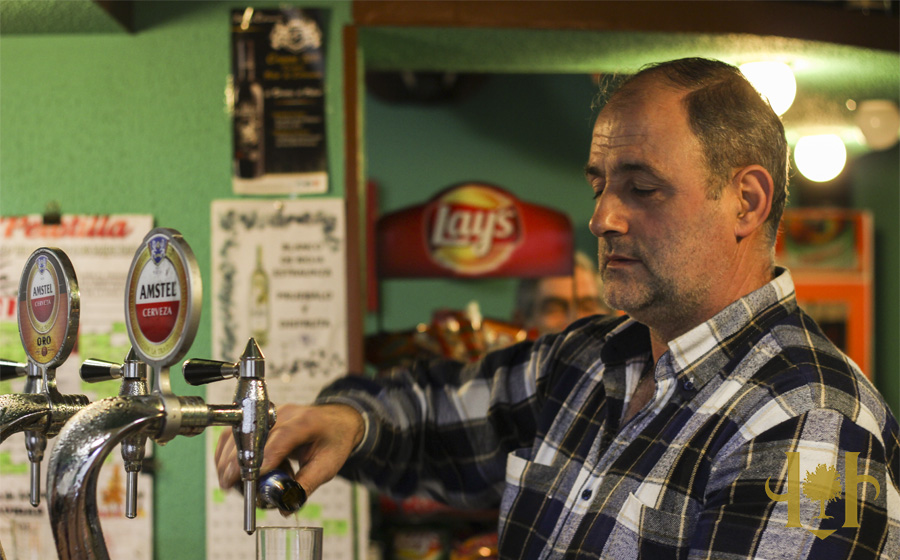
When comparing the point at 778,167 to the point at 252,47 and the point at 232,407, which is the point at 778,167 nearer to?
the point at 232,407

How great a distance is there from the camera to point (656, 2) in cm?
211

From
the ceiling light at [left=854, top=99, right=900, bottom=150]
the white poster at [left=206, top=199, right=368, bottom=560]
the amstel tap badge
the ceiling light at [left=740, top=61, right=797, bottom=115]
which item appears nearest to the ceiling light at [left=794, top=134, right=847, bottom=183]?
the ceiling light at [left=854, top=99, right=900, bottom=150]

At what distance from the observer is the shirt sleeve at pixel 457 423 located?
1.37 meters

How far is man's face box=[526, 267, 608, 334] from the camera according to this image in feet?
8.86

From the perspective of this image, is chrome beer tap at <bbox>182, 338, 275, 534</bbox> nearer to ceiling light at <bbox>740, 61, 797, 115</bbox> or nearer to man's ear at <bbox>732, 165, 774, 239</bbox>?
man's ear at <bbox>732, 165, 774, 239</bbox>

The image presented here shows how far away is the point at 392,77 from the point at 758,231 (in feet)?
9.85

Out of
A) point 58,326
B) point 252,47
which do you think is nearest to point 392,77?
point 252,47

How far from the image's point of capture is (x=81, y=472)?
654mm

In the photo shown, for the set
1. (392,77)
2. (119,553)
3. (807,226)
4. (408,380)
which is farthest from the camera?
(807,226)

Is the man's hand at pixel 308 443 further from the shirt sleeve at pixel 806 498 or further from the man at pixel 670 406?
the shirt sleeve at pixel 806 498

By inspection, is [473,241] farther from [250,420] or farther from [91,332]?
[250,420]

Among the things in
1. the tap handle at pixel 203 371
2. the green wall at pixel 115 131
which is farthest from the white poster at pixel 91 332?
the tap handle at pixel 203 371

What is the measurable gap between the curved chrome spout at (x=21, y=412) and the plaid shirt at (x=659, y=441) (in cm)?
51
